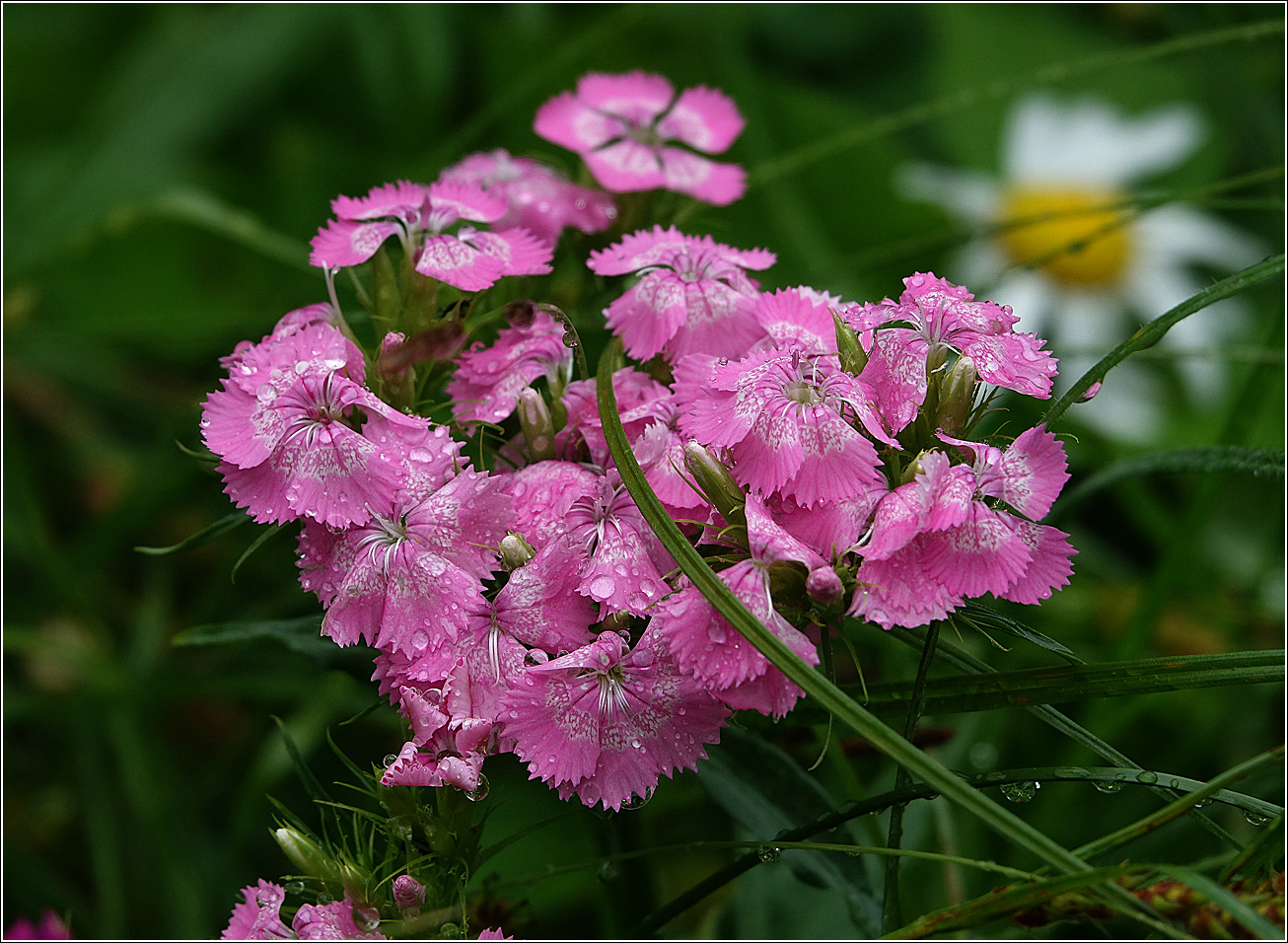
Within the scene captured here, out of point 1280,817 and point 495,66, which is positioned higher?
point 495,66

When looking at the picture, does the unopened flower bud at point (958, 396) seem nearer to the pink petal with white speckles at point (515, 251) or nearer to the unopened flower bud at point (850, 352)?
the unopened flower bud at point (850, 352)

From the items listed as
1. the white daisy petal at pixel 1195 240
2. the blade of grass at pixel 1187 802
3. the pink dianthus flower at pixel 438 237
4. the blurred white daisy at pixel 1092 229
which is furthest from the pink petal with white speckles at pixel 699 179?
the white daisy petal at pixel 1195 240

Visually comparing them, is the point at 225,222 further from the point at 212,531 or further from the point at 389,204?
the point at 212,531

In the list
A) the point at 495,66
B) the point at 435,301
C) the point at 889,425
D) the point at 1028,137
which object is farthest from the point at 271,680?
the point at 1028,137

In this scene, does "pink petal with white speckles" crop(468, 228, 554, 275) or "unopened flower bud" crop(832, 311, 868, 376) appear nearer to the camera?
"unopened flower bud" crop(832, 311, 868, 376)

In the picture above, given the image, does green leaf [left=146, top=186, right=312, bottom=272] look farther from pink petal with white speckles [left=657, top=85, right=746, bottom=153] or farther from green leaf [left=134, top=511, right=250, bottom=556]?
green leaf [left=134, top=511, right=250, bottom=556]

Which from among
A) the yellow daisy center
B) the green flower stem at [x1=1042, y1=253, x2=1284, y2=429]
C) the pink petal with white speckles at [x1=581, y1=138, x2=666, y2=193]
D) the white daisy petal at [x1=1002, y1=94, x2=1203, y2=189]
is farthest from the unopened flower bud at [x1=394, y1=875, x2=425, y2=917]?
the white daisy petal at [x1=1002, y1=94, x2=1203, y2=189]

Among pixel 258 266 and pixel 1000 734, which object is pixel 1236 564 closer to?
pixel 1000 734
